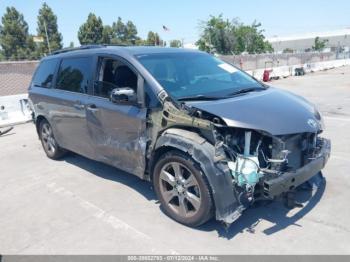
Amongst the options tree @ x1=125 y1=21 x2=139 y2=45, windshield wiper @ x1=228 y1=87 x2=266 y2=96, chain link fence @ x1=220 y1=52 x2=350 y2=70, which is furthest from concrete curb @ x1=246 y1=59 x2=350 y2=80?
tree @ x1=125 y1=21 x2=139 y2=45

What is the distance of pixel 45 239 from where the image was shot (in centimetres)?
346

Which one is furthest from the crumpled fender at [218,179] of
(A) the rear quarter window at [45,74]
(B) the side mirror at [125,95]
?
(A) the rear quarter window at [45,74]

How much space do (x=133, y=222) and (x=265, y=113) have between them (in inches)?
74.3

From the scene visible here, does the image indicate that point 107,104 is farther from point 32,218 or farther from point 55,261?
point 55,261

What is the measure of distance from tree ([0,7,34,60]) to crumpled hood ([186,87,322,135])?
5067 centimetres

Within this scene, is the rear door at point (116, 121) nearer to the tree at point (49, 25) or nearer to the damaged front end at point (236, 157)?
Result: the damaged front end at point (236, 157)

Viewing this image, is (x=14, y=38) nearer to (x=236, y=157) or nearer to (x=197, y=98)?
(x=197, y=98)

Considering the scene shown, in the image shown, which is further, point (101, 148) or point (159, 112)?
point (101, 148)

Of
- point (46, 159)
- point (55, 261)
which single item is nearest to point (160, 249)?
point (55, 261)

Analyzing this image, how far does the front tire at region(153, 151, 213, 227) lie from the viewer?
3.22 metres

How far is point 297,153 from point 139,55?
221 cm

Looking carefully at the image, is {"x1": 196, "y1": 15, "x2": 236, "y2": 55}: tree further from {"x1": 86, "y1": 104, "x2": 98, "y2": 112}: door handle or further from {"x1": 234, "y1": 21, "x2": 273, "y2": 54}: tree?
{"x1": 86, "y1": 104, "x2": 98, "y2": 112}: door handle

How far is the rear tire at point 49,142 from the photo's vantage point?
234 inches

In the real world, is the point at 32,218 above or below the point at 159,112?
below
